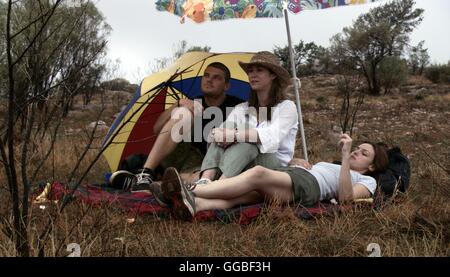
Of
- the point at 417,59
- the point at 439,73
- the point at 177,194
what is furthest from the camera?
the point at 417,59

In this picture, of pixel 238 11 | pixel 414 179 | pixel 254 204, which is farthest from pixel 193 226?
pixel 414 179

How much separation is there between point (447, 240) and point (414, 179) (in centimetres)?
213

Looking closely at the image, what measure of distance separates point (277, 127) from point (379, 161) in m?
0.79

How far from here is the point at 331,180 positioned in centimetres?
329

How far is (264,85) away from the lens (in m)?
3.64

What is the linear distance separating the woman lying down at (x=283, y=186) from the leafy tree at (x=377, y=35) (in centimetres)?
1659

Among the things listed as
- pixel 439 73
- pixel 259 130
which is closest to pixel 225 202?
pixel 259 130

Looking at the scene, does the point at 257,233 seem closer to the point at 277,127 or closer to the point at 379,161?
the point at 277,127

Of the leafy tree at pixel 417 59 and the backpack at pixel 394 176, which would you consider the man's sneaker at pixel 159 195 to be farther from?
the leafy tree at pixel 417 59

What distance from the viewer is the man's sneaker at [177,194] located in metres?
2.69

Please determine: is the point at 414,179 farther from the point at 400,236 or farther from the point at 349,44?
the point at 349,44

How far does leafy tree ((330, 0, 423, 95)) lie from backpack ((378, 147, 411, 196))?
16142 millimetres

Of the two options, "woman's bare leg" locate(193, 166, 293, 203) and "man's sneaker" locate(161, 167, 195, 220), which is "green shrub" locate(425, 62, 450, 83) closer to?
"woman's bare leg" locate(193, 166, 293, 203)

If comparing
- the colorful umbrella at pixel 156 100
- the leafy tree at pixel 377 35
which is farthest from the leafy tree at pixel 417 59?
the colorful umbrella at pixel 156 100
